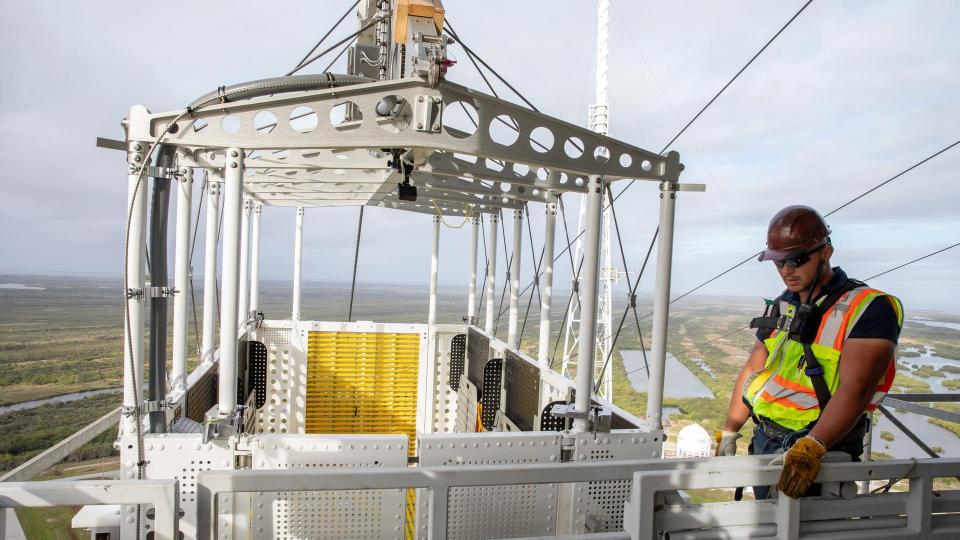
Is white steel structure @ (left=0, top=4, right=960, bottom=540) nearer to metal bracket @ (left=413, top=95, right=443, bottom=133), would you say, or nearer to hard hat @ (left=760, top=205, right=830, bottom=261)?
metal bracket @ (left=413, top=95, right=443, bottom=133)

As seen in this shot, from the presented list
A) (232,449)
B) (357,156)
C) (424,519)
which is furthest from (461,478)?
A: (357,156)

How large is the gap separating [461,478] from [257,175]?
4.68m

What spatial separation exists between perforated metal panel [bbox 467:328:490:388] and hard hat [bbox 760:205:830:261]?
4438mm

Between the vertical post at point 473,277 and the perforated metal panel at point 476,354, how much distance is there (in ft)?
1.02

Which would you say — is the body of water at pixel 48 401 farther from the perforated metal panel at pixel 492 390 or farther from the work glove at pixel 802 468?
the work glove at pixel 802 468

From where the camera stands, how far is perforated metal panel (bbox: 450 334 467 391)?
7.88 meters

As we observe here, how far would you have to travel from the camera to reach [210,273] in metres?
4.66

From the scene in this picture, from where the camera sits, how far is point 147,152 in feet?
10.4

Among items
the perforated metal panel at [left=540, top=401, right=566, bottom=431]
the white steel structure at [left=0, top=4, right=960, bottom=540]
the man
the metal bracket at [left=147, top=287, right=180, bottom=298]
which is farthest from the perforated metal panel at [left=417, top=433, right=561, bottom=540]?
the metal bracket at [left=147, top=287, right=180, bottom=298]

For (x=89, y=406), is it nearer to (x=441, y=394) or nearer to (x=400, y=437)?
(x=441, y=394)

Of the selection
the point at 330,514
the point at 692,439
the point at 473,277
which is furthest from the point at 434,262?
the point at 692,439

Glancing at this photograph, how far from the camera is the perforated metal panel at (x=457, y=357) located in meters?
7.88

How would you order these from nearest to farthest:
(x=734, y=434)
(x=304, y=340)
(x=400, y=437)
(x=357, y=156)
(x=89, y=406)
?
(x=734, y=434), (x=400, y=437), (x=357, y=156), (x=304, y=340), (x=89, y=406)

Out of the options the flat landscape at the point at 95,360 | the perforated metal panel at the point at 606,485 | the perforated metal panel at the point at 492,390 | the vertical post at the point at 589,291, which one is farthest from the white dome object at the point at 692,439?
the vertical post at the point at 589,291
